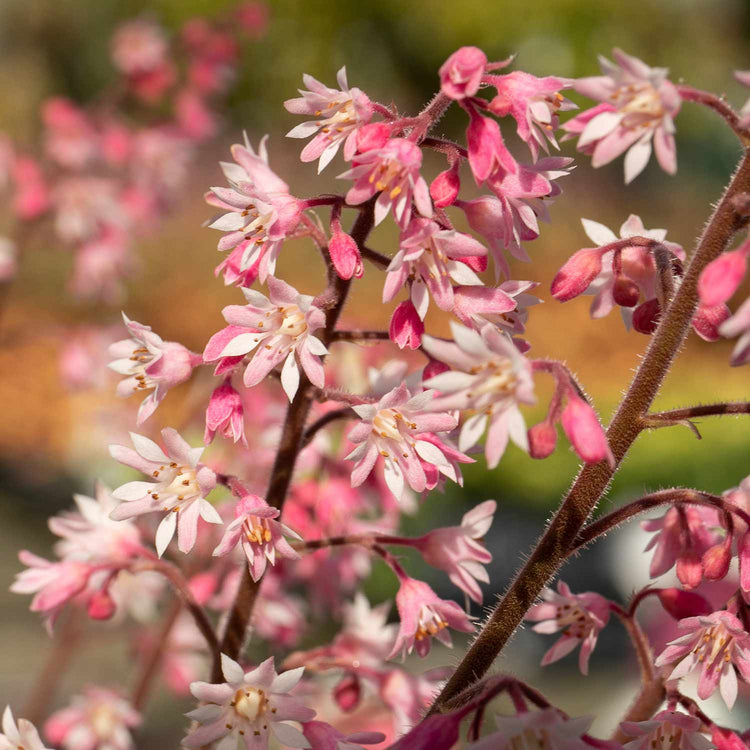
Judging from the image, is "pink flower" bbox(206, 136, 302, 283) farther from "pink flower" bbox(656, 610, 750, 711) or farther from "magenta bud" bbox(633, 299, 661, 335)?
"pink flower" bbox(656, 610, 750, 711)

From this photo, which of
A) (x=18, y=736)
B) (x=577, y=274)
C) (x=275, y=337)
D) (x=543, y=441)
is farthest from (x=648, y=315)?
(x=18, y=736)

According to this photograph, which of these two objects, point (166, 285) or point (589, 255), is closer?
point (589, 255)

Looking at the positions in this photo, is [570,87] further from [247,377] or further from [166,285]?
[166,285]

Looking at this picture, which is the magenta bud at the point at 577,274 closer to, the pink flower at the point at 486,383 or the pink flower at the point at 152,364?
the pink flower at the point at 486,383

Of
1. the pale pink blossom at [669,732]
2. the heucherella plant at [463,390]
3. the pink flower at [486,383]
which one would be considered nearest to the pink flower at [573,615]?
the heucherella plant at [463,390]

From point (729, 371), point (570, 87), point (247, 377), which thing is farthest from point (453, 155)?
point (729, 371)

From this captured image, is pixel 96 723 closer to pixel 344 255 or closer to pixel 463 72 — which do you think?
pixel 344 255
